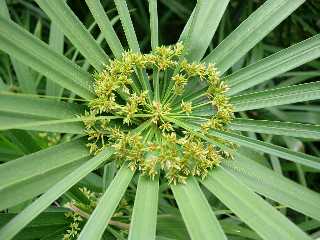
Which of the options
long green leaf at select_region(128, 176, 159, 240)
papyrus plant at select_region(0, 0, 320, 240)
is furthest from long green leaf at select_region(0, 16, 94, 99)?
long green leaf at select_region(128, 176, 159, 240)

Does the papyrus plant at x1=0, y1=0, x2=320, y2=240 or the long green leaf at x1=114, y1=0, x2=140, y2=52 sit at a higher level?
the long green leaf at x1=114, y1=0, x2=140, y2=52

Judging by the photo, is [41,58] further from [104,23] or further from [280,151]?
[280,151]

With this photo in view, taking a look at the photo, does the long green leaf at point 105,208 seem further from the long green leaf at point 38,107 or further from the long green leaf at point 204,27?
the long green leaf at point 204,27

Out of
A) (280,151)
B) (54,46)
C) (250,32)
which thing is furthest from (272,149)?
(54,46)

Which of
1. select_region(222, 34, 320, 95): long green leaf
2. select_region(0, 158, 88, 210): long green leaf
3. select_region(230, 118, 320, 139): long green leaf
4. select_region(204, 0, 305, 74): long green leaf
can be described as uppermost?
select_region(204, 0, 305, 74): long green leaf

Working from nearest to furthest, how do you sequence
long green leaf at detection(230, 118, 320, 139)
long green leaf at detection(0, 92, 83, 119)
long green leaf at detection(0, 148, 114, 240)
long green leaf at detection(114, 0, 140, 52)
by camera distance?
long green leaf at detection(0, 148, 114, 240), long green leaf at detection(0, 92, 83, 119), long green leaf at detection(230, 118, 320, 139), long green leaf at detection(114, 0, 140, 52)

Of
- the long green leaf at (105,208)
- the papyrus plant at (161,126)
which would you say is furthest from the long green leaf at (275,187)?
the long green leaf at (105,208)

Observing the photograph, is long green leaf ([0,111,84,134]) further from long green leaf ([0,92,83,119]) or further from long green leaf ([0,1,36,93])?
long green leaf ([0,1,36,93])
